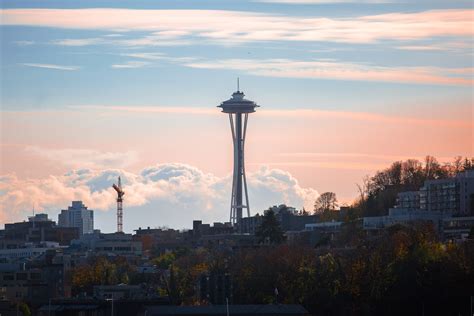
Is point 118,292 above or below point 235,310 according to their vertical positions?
above

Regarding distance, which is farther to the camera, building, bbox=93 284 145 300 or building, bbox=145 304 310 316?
building, bbox=93 284 145 300

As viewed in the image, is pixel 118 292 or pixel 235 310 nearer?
pixel 235 310

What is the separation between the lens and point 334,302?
162m

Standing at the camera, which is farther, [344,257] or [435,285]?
[344,257]

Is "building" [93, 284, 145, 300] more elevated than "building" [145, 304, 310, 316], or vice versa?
"building" [93, 284, 145, 300]

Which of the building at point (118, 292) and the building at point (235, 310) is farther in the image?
the building at point (118, 292)

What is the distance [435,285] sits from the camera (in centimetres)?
15862

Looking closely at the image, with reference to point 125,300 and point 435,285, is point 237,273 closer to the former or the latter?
point 125,300

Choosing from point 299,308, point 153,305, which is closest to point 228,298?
point 153,305

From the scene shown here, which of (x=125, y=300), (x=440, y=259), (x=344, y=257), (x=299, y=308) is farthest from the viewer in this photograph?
(x=344, y=257)

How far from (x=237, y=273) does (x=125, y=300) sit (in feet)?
40.7

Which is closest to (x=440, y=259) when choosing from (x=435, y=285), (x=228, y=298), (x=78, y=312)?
(x=435, y=285)

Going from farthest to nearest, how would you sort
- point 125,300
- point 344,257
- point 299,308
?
point 344,257 → point 125,300 → point 299,308

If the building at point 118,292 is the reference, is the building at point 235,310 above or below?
below
